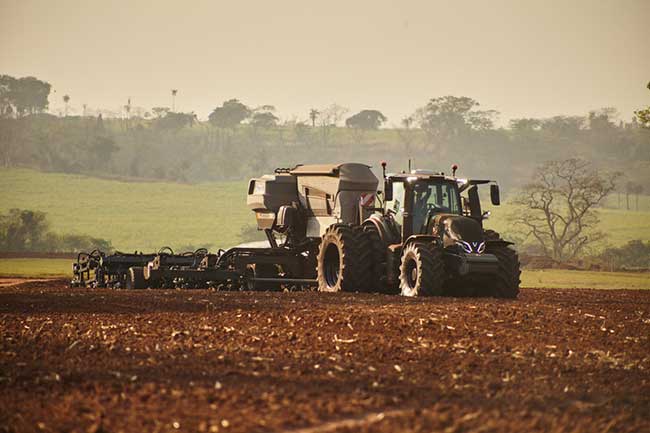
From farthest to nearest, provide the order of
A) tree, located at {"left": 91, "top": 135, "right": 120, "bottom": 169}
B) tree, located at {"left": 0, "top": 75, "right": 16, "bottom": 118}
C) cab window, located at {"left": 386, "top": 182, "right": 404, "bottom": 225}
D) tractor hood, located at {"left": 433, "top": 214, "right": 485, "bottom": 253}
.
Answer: tree, located at {"left": 0, "top": 75, "right": 16, "bottom": 118} → tree, located at {"left": 91, "top": 135, "right": 120, "bottom": 169} → cab window, located at {"left": 386, "top": 182, "right": 404, "bottom": 225} → tractor hood, located at {"left": 433, "top": 214, "right": 485, "bottom": 253}

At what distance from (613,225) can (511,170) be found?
51.6m

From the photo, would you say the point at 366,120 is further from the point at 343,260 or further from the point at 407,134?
the point at 343,260

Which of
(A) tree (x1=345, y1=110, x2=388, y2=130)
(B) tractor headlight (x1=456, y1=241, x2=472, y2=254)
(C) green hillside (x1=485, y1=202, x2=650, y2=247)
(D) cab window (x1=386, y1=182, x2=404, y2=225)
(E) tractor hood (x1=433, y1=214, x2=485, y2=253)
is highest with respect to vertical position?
(A) tree (x1=345, y1=110, x2=388, y2=130)

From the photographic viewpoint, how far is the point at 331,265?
84.9 ft

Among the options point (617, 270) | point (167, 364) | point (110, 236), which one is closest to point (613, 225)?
point (110, 236)

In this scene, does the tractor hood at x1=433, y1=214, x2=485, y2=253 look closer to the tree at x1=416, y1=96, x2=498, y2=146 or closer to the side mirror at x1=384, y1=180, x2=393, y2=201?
the side mirror at x1=384, y1=180, x2=393, y2=201

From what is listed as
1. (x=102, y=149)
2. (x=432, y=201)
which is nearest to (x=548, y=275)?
(x=432, y=201)

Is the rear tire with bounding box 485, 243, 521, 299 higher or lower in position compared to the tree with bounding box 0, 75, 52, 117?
lower

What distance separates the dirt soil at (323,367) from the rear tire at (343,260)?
3.64 metres

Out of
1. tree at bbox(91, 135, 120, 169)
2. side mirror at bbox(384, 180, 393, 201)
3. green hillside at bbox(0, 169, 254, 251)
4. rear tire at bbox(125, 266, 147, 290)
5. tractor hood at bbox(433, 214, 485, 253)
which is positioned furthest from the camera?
tree at bbox(91, 135, 120, 169)

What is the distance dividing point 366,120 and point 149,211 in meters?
65.4

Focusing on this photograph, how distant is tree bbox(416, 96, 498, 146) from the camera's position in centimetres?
15112

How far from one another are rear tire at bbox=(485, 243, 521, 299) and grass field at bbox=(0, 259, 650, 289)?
56.3 ft

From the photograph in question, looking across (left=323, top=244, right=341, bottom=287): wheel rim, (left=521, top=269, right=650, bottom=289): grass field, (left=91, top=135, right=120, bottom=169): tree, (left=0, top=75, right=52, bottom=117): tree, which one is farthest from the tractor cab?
(left=0, top=75, right=52, bottom=117): tree
